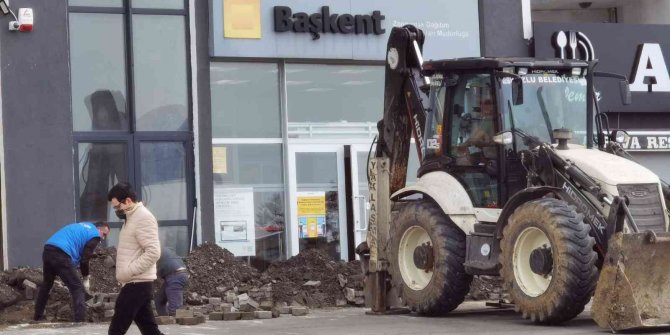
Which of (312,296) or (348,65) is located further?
(348,65)

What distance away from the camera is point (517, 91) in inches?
611

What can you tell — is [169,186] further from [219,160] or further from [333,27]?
[333,27]

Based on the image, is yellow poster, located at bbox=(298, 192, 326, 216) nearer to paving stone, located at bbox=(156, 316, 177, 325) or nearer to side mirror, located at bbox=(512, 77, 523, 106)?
paving stone, located at bbox=(156, 316, 177, 325)

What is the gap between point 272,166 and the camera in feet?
74.8

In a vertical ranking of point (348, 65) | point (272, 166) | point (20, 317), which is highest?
point (348, 65)

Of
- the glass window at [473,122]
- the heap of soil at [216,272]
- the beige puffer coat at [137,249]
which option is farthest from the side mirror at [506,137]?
the heap of soil at [216,272]

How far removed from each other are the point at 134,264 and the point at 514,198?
4923mm

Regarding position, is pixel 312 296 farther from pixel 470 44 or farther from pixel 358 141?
pixel 470 44

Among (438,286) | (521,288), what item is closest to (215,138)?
(438,286)

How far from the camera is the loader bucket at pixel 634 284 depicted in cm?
1347

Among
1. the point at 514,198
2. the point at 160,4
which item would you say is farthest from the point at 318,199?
the point at 514,198

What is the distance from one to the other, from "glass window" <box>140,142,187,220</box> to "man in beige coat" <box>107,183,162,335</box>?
9776 millimetres

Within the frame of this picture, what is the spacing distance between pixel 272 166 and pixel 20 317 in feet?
20.1

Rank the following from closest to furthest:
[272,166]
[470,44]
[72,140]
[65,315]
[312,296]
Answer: [65,315] < [312,296] < [72,140] < [272,166] < [470,44]
